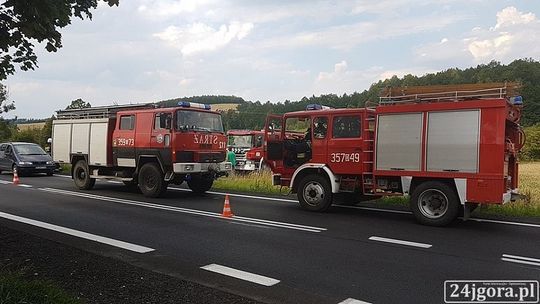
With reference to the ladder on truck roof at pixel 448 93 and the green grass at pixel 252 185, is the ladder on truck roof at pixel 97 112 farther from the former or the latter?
the ladder on truck roof at pixel 448 93

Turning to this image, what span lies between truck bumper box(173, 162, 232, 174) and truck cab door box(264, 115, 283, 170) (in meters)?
2.49

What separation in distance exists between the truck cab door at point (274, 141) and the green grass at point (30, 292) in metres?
7.83

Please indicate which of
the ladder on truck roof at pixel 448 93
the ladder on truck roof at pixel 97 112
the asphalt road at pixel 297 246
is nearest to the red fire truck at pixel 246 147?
the ladder on truck roof at pixel 97 112

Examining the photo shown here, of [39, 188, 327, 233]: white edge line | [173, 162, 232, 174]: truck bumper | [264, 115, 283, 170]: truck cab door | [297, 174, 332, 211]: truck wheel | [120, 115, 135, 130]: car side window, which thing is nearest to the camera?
[39, 188, 327, 233]: white edge line

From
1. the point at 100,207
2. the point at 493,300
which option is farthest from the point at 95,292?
the point at 100,207

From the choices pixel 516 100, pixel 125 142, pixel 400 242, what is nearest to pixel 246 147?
pixel 125 142

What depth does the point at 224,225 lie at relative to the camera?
9461mm

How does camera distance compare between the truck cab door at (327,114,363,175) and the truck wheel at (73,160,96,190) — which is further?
the truck wheel at (73,160,96,190)

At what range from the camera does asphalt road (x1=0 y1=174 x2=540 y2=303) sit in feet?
18.2

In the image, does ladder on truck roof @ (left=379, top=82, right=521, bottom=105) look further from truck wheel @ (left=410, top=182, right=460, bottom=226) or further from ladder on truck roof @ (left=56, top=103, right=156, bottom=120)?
ladder on truck roof @ (left=56, top=103, right=156, bottom=120)

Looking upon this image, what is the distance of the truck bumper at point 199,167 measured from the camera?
13.3 metres

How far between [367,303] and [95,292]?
2891 millimetres

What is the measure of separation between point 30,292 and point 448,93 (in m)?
8.22

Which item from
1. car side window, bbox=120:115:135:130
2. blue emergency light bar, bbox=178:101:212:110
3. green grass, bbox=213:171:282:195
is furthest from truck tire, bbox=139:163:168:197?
green grass, bbox=213:171:282:195
